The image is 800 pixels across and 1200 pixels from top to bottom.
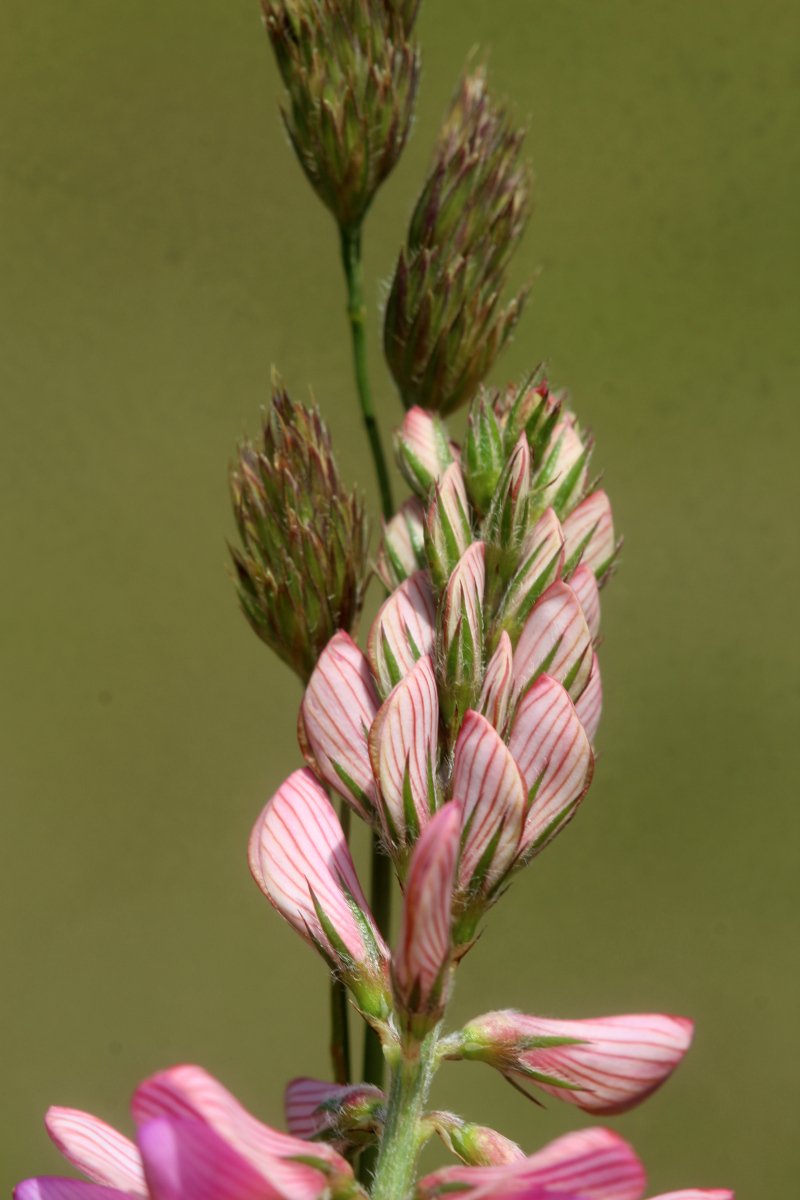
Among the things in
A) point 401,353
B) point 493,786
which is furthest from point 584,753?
point 401,353

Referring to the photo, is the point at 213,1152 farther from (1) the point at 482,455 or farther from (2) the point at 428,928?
(1) the point at 482,455


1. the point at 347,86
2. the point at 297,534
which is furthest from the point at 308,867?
the point at 347,86

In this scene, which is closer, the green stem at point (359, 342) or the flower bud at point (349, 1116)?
the flower bud at point (349, 1116)

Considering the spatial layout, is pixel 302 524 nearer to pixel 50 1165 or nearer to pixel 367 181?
pixel 367 181

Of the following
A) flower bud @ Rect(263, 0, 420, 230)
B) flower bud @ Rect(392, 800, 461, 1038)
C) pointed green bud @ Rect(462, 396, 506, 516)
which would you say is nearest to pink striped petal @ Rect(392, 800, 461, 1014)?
flower bud @ Rect(392, 800, 461, 1038)

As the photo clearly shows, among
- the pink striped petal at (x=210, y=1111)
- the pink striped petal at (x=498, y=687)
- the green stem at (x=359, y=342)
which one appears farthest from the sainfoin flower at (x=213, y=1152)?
the green stem at (x=359, y=342)

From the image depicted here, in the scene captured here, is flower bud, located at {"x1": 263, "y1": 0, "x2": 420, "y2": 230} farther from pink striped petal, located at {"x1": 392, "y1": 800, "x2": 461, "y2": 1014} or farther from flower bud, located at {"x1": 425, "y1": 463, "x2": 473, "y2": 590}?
pink striped petal, located at {"x1": 392, "y1": 800, "x2": 461, "y2": 1014}

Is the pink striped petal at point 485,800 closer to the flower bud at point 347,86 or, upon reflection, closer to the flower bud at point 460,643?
the flower bud at point 460,643
